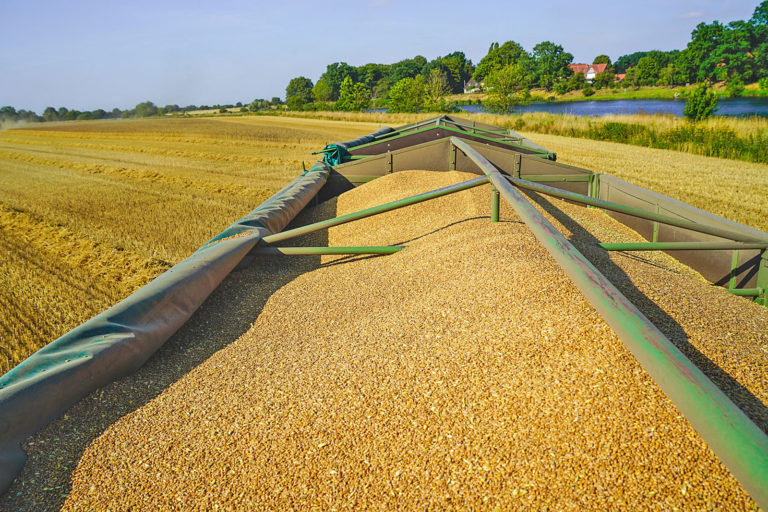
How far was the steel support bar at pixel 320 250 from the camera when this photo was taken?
311 centimetres

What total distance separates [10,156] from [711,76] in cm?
7119

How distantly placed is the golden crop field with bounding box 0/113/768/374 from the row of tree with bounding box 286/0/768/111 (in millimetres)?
22950

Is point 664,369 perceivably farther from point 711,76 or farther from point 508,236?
point 711,76

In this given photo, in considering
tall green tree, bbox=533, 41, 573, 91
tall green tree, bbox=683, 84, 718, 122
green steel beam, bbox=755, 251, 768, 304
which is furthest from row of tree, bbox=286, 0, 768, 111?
green steel beam, bbox=755, 251, 768, 304

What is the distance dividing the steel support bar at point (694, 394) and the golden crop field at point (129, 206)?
342cm

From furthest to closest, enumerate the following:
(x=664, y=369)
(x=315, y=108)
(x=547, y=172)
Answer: (x=315, y=108), (x=547, y=172), (x=664, y=369)

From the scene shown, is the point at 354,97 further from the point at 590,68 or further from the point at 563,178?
the point at 590,68

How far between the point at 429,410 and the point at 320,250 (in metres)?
1.73

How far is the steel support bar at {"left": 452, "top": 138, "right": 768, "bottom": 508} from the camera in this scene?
2.80 feet

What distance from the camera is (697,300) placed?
225cm

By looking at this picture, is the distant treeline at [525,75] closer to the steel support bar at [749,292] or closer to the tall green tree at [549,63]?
the tall green tree at [549,63]

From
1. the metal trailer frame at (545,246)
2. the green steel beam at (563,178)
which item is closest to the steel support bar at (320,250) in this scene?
the metal trailer frame at (545,246)

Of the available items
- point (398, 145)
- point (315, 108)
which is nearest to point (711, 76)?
point (315, 108)

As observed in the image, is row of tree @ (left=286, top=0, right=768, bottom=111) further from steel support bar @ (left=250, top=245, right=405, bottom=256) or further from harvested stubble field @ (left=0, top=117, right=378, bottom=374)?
steel support bar @ (left=250, top=245, right=405, bottom=256)
